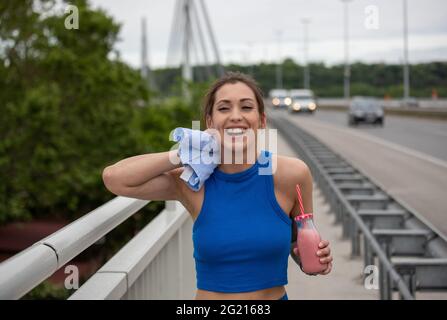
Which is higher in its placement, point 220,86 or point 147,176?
point 220,86

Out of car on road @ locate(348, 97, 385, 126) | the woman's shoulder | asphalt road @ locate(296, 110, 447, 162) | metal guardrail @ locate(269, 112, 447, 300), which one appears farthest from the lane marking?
the woman's shoulder

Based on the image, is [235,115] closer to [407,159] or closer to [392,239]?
[392,239]

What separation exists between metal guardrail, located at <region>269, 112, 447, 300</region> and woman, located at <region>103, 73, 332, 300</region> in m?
2.22

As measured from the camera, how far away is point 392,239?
6363mm

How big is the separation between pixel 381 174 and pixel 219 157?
15.3 metres

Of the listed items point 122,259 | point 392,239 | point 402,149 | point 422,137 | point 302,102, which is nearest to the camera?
point 122,259

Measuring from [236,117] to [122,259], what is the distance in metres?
1.24

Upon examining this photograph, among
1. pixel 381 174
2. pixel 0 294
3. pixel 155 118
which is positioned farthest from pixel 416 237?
pixel 155 118

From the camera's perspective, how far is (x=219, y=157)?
6.98ft

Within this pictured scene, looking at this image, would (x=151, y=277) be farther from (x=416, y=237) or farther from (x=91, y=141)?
(x=91, y=141)

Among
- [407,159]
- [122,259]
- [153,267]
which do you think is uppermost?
[122,259]

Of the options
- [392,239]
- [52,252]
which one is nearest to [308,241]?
[52,252]

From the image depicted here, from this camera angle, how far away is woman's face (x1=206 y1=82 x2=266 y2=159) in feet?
6.98

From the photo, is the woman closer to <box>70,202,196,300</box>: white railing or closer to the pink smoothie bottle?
the pink smoothie bottle
